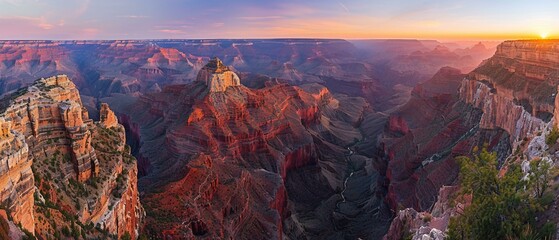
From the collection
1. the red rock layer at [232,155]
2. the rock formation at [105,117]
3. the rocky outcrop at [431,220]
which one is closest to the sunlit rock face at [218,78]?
the red rock layer at [232,155]

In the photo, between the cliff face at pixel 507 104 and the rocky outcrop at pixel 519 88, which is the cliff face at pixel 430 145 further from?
the rocky outcrop at pixel 519 88

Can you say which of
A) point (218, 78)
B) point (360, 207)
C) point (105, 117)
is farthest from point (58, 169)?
point (218, 78)

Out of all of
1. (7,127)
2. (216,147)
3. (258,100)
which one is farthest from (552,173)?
(258,100)

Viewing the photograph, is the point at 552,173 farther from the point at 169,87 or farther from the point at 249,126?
the point at 169,87

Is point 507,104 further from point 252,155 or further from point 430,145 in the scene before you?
point 252,155

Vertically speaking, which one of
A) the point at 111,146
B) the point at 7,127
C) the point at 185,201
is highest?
the point at 7,127

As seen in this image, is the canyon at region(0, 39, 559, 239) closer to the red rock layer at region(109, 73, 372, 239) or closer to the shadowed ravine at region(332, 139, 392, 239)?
the red rock layer at region(109, 73, 372, 239)
